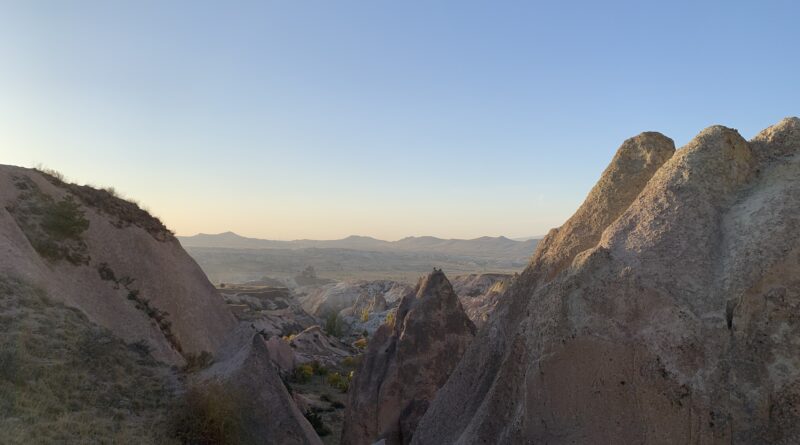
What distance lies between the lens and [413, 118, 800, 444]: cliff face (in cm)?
396

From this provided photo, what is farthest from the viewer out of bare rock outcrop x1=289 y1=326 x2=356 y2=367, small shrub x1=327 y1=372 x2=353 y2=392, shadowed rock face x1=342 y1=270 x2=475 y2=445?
bare rock outcrop x1=289 y1=326 x2=356 y2=367

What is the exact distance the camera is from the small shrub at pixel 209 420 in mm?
9102

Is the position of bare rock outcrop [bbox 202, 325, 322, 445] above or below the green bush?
below

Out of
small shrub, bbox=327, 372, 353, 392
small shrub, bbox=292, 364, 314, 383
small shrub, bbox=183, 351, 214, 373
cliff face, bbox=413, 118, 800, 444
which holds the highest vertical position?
cliff face, bbox=413, 118, 800, 444

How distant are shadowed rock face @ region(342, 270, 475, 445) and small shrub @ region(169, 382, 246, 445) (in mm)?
3838

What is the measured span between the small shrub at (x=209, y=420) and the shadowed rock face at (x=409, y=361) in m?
3.84

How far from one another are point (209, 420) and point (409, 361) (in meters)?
5.18

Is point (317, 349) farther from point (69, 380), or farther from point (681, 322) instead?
point (681, 322)

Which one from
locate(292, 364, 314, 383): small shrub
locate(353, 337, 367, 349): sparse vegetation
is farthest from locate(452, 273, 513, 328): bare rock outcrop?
locate(292, 364, 314, 383): small shrub

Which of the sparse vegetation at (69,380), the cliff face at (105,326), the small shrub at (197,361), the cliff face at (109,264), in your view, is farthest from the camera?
the cliff face at (109,264)

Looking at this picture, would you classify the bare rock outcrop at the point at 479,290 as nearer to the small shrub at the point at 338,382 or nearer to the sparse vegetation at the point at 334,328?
the sparse vegetation at the point at 334,328

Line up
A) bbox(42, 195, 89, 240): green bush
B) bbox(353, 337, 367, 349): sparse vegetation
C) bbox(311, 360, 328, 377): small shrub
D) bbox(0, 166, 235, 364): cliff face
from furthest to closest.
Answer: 1. bbox(353, 337, 367, 349): sparse vegetation
2. bbox(311, 360, 328, 377): small shrub
3. bbox(42, 195, 89, 240): green bush
4. bbox(0, 166, 235, 364): cliff face

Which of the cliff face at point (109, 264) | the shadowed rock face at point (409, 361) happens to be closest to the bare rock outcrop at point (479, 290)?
the shadowed rock face at point (409, 361)

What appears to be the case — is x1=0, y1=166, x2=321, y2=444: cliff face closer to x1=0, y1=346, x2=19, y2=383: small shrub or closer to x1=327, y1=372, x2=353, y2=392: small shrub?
x1=0, y1=346, x2=19, y2=383: small shrub
